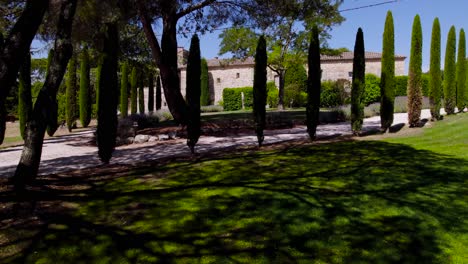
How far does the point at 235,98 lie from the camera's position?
4575 cm

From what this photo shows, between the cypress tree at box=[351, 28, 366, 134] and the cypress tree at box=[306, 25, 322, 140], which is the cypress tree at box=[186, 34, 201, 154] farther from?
the cypress tree at box=[351, 28, 366, 134]

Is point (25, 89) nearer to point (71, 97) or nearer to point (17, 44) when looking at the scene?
point (71, 97)

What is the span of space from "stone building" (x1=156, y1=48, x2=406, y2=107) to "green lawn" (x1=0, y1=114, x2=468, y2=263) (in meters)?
37.7

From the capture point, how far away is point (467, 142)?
12031 millimetres

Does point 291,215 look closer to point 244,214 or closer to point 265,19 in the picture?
point 244,214

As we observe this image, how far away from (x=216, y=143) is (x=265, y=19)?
6.48m

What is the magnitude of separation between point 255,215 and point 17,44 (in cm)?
454

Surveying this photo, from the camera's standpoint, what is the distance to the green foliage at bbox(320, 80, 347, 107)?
38531mm

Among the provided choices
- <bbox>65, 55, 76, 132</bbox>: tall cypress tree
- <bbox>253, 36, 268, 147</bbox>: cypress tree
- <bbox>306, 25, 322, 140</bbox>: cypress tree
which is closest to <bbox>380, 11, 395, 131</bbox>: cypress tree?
<bbox>306, 25, 322, 140</bbox>: cypress tree

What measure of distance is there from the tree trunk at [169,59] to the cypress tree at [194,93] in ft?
13.6

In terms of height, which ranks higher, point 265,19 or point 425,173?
point 265,19

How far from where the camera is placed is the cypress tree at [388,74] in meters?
15.1

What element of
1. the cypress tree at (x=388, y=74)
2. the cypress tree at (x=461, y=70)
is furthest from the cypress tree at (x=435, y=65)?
the cypress tree at (x=388, y=74)

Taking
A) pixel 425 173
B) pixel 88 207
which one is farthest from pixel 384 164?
pixel 88 207
